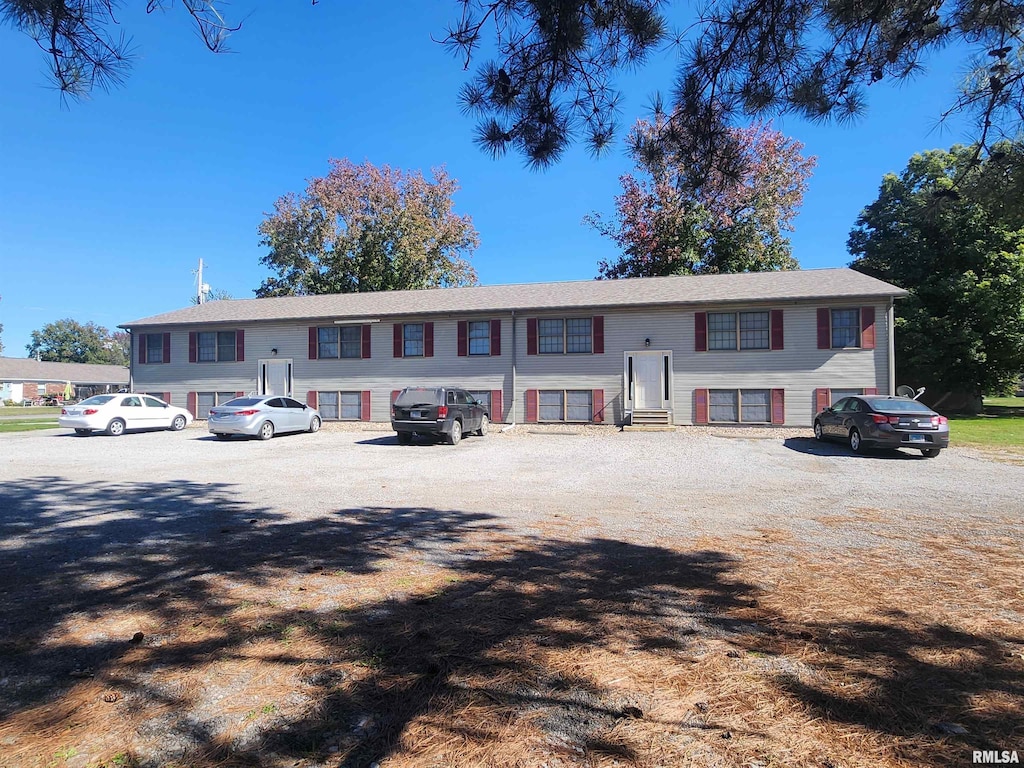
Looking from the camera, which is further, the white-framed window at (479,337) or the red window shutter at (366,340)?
the red window shutter at (366,340)

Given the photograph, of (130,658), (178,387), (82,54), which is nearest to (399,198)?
(178,387)

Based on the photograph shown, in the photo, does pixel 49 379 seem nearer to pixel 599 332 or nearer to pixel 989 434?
pixel 599 332

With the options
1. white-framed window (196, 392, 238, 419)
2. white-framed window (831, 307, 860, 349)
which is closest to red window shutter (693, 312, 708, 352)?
white-framed window (831, 307, 860, 349)

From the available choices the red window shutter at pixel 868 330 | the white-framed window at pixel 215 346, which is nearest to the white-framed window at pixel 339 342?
the white-framed window at pixel 215 346

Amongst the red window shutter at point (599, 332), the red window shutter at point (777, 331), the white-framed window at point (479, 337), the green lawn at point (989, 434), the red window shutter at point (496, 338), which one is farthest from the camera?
the white-framed window at point (479, 337)

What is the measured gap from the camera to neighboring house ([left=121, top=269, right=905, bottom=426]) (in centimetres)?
1864

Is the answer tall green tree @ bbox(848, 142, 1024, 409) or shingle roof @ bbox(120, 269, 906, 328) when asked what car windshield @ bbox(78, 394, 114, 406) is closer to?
shingle roof @ bbox(120, 269, 906, 328)

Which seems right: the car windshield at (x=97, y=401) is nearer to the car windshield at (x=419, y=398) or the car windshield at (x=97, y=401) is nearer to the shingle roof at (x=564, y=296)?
the shingle roof at (x=564, y=296)

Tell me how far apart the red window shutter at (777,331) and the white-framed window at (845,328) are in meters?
1.67

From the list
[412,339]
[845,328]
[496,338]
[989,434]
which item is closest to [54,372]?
[412,339]

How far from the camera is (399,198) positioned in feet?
117

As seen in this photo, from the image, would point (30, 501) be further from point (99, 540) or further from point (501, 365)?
point (501, 365)

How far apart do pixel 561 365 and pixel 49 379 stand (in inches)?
2509

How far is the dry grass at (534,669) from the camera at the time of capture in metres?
2.19
